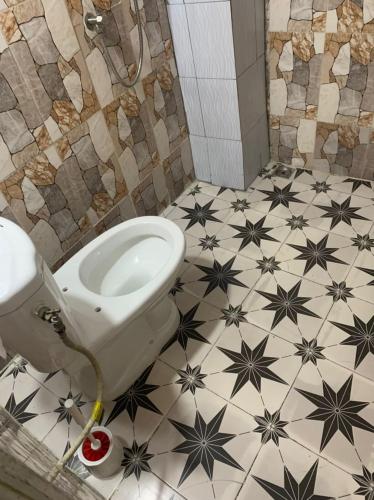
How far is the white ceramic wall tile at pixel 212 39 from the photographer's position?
1531mm

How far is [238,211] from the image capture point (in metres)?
1.98

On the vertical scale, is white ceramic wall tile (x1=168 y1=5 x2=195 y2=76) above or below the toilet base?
above

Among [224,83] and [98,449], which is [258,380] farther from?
[224,83]

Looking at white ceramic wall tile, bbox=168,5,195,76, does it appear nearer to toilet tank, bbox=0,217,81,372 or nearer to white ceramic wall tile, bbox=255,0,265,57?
white ceramic wall tile, bbox=255,0,265,57


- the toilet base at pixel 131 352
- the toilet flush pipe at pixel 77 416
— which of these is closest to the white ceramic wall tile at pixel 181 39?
the toilet base at pixel 131 352

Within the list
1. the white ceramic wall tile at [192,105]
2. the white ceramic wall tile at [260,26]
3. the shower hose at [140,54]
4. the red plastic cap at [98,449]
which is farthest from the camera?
the white ceramic wall tile at [192,105]

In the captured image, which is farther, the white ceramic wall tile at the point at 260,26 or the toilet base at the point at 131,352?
the white ceramic wall tile at the point at 260,26

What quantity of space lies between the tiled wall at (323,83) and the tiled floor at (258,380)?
0.99 ft

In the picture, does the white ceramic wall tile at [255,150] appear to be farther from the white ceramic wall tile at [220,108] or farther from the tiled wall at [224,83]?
the white ceramic wall tile at [220,108]

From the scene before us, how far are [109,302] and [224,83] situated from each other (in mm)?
1163

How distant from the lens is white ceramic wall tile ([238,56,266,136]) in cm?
176

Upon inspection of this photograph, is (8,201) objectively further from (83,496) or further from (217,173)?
(217,173)

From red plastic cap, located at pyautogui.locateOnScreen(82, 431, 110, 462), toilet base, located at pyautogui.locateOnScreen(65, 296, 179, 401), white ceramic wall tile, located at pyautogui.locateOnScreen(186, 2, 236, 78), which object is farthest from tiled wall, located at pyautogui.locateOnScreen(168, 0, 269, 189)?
red plastic cap, located at pyautogui.locateOnScreen(82, 431, 110, 462)

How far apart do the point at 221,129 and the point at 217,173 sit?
0.28 meters
